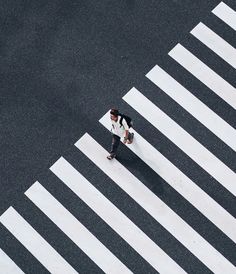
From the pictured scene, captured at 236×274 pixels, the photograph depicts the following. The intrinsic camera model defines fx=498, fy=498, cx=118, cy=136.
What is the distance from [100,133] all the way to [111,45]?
296cm

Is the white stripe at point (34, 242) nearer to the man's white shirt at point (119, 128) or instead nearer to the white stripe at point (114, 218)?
the white stripe at point (114, 218)

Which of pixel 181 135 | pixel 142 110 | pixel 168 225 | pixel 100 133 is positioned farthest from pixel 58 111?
pixel 168 225

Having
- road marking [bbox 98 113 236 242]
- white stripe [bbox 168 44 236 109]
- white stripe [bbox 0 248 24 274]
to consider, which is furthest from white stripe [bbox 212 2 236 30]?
white stripe [bbox 0 248 24 274]

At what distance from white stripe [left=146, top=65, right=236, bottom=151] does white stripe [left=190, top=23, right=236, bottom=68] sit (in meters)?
1.63

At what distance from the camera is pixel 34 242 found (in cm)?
1298

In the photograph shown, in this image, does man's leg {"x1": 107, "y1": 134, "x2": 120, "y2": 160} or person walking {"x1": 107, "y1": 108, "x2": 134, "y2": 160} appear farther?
man's leg {"x1": 107, "y1": 134, "x2": 120, "y2": 160}

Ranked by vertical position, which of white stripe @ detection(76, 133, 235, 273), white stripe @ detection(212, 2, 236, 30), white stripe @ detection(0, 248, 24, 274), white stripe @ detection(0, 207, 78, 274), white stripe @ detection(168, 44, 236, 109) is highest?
white stripe @ detection(212, 2, 236, 30)

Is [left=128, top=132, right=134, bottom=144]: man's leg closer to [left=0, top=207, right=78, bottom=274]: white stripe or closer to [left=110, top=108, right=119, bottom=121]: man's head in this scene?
[left=110, top=108, right=119, bottom=121]: man's head

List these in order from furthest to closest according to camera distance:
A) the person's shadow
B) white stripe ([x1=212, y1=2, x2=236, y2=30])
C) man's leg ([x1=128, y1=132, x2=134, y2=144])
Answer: white stripe ([x1=212, y1=2, x2=236, y2=30])
man's leg ([x1=128, y1=132, x2=134, y2=144])
the person's shadow

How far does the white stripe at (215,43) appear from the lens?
1505 centimetres

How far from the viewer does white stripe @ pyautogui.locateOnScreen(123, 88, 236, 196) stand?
1348 cm

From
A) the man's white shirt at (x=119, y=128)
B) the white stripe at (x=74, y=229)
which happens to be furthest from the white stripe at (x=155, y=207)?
the white stripe at (x=74, y=229)

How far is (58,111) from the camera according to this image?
14633mm

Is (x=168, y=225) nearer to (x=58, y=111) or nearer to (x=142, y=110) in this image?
(x=142, y=110)
